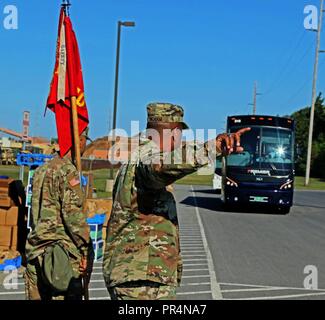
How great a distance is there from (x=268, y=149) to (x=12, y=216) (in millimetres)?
12852

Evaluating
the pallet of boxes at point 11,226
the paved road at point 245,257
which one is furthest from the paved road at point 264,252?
the pallet of boxes at point 11,226

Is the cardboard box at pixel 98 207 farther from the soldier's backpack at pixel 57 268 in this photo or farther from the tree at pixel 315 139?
the tree at pixel 315 139

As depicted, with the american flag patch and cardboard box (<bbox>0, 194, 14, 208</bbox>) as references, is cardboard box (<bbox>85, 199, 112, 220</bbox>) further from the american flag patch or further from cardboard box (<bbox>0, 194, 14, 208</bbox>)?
the american flag patch

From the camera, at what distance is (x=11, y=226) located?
28.5ft

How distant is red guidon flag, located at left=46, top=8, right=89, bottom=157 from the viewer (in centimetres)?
548

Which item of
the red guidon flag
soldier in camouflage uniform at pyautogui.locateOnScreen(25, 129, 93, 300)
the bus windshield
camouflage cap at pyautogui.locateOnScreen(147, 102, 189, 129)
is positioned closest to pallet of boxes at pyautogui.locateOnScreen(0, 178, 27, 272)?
the red guidon flag

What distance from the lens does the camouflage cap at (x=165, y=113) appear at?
11.6ft

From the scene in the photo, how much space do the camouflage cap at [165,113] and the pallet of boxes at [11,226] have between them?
16.8 ft

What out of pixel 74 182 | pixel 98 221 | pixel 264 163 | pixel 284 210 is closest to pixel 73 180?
pixel 74 182
